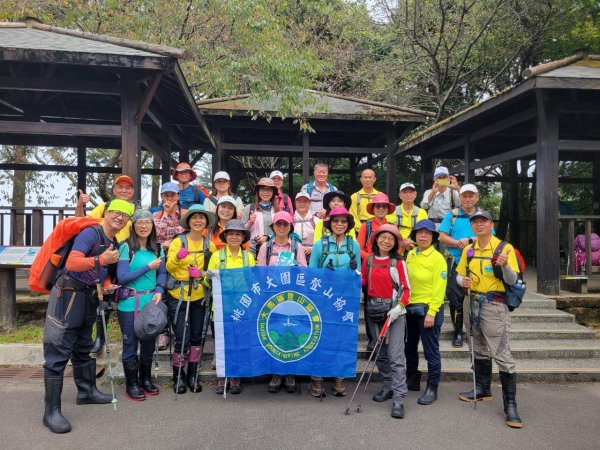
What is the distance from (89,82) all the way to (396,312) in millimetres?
5751

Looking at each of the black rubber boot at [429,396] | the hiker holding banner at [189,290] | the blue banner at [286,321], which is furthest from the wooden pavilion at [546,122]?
the hiker holding banner at [189,290]

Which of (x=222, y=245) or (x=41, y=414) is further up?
(x=222, y=245)

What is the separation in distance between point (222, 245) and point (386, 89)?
41.6 feet

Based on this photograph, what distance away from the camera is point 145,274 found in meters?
4.59

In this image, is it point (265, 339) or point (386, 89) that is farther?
point (386, 89)

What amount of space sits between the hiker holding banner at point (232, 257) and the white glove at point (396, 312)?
5.09 feet

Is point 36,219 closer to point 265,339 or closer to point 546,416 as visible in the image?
point 265,339

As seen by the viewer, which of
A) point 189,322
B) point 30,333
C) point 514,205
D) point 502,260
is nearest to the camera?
point 502,260

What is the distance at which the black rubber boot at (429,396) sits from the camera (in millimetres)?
4652

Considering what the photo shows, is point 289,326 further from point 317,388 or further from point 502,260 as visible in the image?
point 502,260

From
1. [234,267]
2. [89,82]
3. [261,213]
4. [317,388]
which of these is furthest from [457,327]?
[89,82]

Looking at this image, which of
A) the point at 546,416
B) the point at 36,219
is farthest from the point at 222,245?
the point at 36,219

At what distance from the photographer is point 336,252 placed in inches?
190

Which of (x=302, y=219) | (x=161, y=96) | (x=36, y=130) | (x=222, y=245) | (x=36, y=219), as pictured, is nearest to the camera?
(x=222, y=245)
